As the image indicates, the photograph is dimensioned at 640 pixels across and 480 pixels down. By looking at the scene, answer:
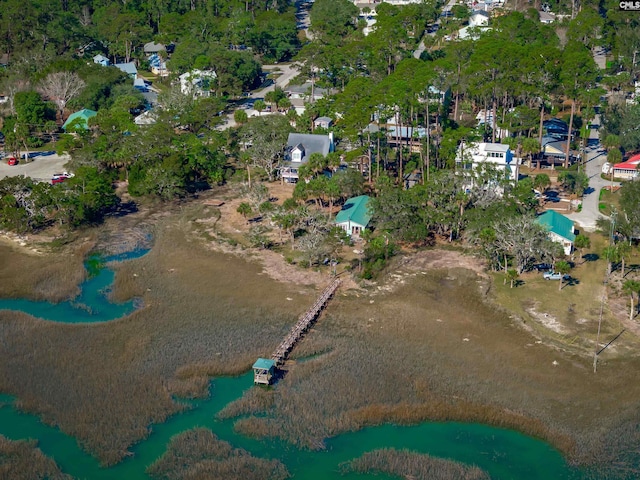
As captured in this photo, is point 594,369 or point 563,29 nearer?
point 594,369

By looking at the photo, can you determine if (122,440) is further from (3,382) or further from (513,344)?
(513,344)

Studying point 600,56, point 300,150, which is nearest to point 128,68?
point 300,150

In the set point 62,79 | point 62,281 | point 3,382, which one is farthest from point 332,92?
point 3,382

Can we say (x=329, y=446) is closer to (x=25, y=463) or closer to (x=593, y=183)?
(x=25, y=463)

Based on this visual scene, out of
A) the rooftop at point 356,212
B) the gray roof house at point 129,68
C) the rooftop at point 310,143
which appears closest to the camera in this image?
the rooftop at point 356,212

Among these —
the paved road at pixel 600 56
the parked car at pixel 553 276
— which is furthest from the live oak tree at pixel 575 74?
the paved road at pixel 600 56

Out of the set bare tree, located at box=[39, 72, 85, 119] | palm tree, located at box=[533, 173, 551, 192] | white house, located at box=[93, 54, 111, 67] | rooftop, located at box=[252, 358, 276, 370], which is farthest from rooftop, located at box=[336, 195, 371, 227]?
white house, located at box=[93, 54, 111, 67]

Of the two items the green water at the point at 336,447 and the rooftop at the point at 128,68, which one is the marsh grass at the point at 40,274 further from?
the rooftop at the point at 128,68
